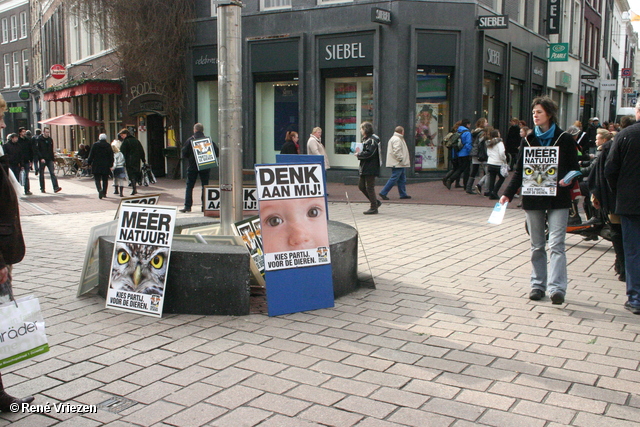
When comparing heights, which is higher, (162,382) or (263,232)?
(263,232)

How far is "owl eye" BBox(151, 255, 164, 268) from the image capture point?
521 cm

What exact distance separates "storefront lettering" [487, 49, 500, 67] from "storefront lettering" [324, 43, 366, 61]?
396 cm

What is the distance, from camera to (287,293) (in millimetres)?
5328

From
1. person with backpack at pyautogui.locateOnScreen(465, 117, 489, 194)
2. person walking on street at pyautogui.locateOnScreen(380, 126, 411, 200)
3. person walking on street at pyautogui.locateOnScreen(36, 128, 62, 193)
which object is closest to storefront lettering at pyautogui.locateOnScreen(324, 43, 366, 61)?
person with backpack at pyautogui.locateOnScreen(465, 117, 489, 194)

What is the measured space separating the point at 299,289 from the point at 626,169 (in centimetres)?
296

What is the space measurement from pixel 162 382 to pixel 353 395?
3.90ft

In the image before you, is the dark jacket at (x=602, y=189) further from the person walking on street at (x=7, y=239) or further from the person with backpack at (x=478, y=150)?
the person with backpack at (x=478, y=150)

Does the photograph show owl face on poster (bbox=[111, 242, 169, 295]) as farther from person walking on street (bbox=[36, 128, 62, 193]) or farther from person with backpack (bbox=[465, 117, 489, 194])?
person walking on street (bbox=[36, 128, 62, 193])

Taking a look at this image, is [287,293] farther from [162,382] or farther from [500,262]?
[500,262]

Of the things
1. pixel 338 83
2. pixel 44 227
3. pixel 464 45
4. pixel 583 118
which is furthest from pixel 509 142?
pixel 583 118

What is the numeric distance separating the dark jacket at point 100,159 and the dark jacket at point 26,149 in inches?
85.7

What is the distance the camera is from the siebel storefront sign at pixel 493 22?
17094 millimetres

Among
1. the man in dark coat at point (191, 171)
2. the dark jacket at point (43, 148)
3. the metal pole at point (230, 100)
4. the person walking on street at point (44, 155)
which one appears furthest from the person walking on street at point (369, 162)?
the dark jacket at point (43, 148)

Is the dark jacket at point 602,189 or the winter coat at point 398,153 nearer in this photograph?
the dark jacket at point 602,189
